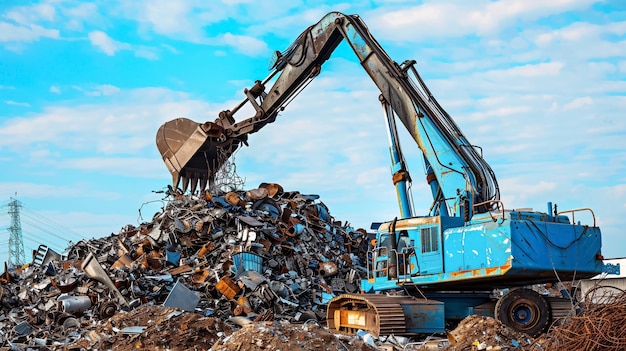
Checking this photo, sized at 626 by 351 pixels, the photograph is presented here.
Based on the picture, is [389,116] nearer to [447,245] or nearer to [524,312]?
[447,245]

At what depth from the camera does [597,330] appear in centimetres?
729

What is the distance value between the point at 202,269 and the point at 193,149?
4.22m

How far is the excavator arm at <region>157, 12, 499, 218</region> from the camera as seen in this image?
13.0 metres

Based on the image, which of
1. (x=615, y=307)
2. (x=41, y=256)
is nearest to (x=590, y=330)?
(x=615, y=307)

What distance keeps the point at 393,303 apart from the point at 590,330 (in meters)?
4.66

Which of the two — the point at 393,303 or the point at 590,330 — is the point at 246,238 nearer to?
the point at 393,303

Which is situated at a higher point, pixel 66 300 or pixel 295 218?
pixel 295 218

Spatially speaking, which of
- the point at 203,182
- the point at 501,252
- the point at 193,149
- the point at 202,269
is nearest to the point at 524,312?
the point at 501,252

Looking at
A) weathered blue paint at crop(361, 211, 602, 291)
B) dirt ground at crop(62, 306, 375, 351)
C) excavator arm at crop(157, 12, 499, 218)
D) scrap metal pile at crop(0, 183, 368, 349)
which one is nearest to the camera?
dirt ground at crop(62, 306, 375, 351)

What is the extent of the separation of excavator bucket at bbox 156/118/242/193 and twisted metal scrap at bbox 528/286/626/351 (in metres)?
12.2

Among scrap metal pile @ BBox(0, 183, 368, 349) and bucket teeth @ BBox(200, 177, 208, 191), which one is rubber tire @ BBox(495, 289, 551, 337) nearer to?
scrap metal pile @ BBox(0, 183, 368, 349)

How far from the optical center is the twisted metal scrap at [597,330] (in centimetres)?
719

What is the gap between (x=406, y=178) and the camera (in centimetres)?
1420

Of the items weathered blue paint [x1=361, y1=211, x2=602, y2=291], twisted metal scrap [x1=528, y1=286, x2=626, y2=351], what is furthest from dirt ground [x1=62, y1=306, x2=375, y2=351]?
weathered blue paint [x1=361, y1=211, x2=602, y2=291]
